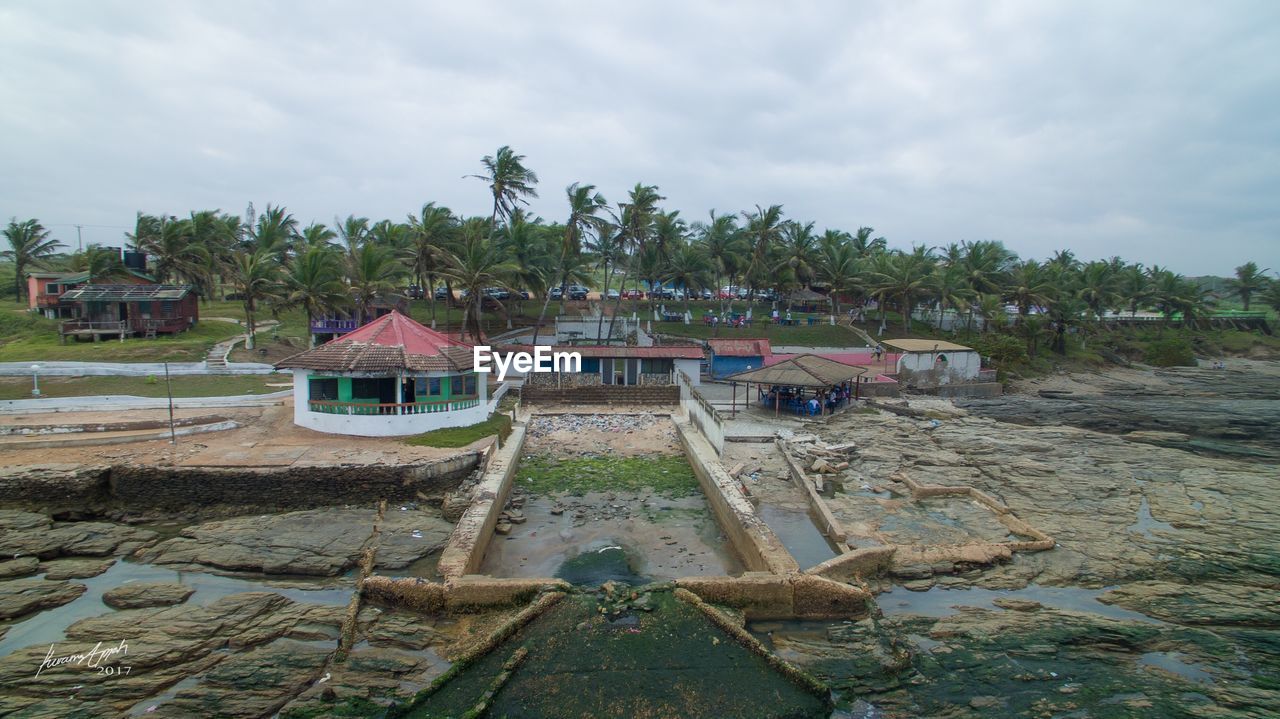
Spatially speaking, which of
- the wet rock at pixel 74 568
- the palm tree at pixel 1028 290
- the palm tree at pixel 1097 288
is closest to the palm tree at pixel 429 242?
the wet rock at pixel 74 568

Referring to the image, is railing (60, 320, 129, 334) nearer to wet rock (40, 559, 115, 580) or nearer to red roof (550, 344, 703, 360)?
red roof (550, 344, 703, 360)

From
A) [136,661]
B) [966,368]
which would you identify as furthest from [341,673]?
[966,368]

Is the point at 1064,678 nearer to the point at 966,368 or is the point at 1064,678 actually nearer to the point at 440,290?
the point at 966,368

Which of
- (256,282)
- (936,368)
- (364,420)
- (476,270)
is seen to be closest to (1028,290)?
(936,368)

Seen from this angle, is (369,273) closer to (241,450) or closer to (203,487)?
(241,450)

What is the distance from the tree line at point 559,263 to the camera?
1283 inches

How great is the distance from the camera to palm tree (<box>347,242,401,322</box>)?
103 ft

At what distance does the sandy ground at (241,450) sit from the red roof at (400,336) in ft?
10.9

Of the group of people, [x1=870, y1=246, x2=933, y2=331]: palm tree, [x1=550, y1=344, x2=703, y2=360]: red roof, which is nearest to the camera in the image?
the group of people

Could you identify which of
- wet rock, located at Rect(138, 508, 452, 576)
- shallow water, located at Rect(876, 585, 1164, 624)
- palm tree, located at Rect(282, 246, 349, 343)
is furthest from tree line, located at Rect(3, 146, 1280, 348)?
shallow water, located at Rect(876, 585, 1164, 624)

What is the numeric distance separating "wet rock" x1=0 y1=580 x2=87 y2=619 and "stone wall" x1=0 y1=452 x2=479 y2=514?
381 centimetres

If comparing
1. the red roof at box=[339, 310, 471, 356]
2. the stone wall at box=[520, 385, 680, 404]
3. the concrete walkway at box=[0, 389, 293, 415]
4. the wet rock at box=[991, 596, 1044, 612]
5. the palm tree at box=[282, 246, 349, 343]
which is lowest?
the wet rock at box=[991, 596, 1044, 612]

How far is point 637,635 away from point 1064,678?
6513 millimetres

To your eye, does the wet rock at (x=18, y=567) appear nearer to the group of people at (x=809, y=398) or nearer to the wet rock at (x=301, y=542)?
the wet rock at (x=301, y=542)
